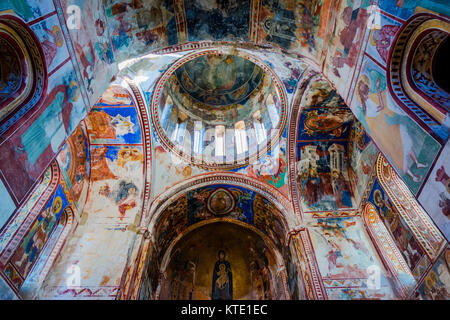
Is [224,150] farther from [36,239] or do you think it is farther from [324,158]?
[36,239]

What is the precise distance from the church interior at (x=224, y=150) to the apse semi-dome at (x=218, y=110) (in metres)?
0.08

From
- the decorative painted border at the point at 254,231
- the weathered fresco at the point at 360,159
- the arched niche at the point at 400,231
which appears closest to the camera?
the arched niche at the point at 400,231

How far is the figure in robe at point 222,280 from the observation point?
13.2 metres

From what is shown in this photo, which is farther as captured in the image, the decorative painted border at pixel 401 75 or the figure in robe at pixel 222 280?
the figure in robe at pixel 222 280

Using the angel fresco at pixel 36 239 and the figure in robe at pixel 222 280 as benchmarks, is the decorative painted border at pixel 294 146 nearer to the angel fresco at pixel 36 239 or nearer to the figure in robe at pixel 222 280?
the figure in robe at pixel 222 280

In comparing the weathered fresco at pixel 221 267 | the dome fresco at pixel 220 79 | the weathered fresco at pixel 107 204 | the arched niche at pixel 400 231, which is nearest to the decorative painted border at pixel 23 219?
the weathered fresco at pixel 107 204

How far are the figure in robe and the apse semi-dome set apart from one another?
5621 mm

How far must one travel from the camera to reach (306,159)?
38.0ft

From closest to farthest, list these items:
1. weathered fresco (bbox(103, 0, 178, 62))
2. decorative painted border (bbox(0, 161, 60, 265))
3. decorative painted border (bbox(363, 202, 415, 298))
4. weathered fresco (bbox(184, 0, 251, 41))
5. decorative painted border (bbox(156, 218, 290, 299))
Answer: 1. weathered fresco (bbox(103, 0, 178, 62))
2. weathered fresco (bbox(184, 0, 251, 41))
3. decorative painted border (bbox(0, 161, 60, 265))
4. decorative painted border (bbox(363, 202, 415, 298))
5. decorative painted border (bbox(156, 218, 290, 299))

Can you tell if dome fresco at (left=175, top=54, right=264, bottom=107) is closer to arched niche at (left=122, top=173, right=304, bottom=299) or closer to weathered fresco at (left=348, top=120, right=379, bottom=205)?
arched niche at (left=122, top=173, right=304, bottom=299)

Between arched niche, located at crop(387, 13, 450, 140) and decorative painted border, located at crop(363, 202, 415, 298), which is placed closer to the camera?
arched niche, located at crop(387, 13, 450, 140)

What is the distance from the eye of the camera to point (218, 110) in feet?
49.3

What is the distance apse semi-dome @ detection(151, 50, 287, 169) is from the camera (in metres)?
11.9

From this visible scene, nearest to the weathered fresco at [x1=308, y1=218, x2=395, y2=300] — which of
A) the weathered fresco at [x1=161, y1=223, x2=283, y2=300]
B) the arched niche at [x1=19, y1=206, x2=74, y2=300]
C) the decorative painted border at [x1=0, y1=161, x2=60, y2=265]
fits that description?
the weathered fresco at [x1=161, y1=223, x2=283, y2=300]
